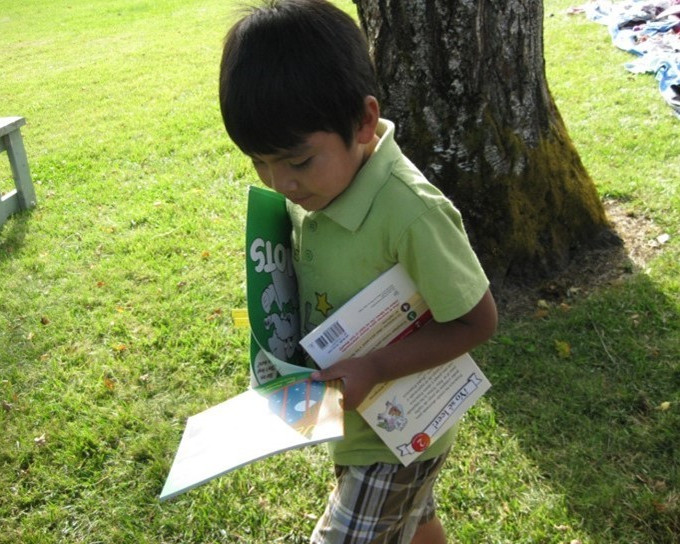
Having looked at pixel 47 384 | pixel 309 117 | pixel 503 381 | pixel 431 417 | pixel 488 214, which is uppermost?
pixel 309 117

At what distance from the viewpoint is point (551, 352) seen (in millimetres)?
3240

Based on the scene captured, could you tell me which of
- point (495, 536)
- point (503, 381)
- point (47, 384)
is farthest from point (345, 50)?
point (47, 384)

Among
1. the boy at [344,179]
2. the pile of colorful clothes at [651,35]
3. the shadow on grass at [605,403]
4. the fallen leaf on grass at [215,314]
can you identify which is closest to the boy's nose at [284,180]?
the boy at [344,179]

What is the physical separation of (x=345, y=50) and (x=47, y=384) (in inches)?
110

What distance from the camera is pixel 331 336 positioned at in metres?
1.62

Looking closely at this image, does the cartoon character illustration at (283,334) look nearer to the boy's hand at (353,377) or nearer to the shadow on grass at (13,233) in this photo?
the boy's hand at (353,377)

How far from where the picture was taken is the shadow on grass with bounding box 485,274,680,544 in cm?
247

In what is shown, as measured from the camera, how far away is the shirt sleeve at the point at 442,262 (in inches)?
58.9

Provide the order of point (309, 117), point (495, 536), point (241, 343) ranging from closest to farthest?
point (309, 117)
point (495, 536)
point (241, 343)

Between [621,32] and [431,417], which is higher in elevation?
[431,417]

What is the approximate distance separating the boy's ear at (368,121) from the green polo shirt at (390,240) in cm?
4

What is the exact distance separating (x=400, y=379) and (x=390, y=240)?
37 centimetres

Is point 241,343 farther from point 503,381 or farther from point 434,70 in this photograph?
point 434,70

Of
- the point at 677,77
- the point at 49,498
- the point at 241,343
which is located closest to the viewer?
the point at 49,498
